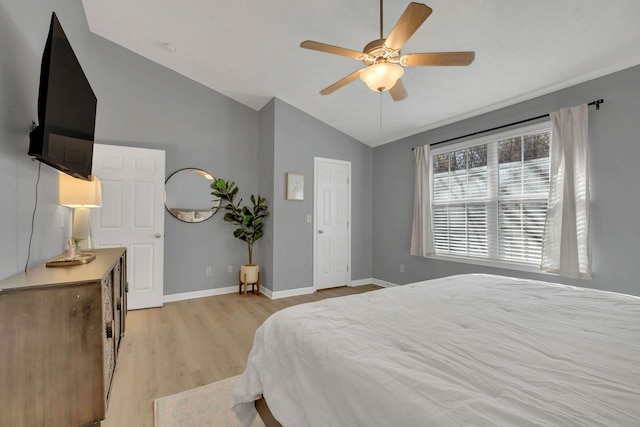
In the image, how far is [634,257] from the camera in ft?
7.69

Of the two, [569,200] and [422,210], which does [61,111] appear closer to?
[422,210]

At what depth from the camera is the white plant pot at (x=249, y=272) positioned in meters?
3.97

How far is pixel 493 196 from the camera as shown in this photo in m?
3.30

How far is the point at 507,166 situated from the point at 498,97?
76cm

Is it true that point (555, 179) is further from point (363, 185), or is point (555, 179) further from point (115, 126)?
point (115, 126)

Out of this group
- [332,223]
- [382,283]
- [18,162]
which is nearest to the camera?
[18,162]

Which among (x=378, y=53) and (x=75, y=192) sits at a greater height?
(x=378, y=53)

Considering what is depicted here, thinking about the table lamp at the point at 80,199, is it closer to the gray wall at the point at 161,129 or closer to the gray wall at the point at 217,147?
the gray wall at the point at 161,129

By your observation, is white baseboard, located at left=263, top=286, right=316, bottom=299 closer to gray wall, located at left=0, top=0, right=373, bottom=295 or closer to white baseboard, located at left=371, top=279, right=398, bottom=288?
gray wall, located at left=0, top=0, right=373, bottom=295

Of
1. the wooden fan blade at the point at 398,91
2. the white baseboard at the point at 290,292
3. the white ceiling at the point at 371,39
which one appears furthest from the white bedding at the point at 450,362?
the white baseboard at the point at 290,292

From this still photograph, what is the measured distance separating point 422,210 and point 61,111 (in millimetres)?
3744

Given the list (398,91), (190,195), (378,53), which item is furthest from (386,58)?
(190,195)

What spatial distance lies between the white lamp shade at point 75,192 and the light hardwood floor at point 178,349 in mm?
1277

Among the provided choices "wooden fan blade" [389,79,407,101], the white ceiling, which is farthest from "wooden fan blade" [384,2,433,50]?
the white ceiling
